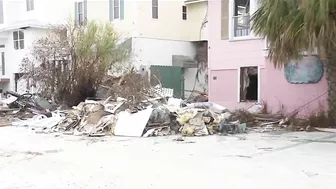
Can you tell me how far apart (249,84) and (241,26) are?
274 cm

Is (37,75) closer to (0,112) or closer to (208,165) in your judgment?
(0,112)

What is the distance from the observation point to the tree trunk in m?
14.9

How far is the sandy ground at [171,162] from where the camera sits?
7434mm

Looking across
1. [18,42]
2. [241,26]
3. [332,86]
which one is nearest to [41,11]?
[18,42]

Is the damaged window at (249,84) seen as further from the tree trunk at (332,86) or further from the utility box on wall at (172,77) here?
the utility box on wall at (172,77)

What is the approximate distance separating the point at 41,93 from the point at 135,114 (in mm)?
10884

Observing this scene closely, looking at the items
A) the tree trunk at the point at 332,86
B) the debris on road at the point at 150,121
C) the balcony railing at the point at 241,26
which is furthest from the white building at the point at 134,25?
the tree trunk at the point at 332,86

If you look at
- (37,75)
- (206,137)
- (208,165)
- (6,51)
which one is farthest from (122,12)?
(208,165)

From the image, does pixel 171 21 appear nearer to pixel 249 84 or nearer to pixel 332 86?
pixel 249 84

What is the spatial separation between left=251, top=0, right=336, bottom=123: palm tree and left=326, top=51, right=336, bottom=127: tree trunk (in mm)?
740

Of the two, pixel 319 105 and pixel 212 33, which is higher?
pixel 212 33

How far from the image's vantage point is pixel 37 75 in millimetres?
23828

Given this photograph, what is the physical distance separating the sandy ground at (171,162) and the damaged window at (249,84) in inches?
245

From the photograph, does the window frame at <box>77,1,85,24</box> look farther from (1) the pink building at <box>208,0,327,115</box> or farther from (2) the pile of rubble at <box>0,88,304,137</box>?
(2) the pile of rubble at <box>0,88,304,137</box>
